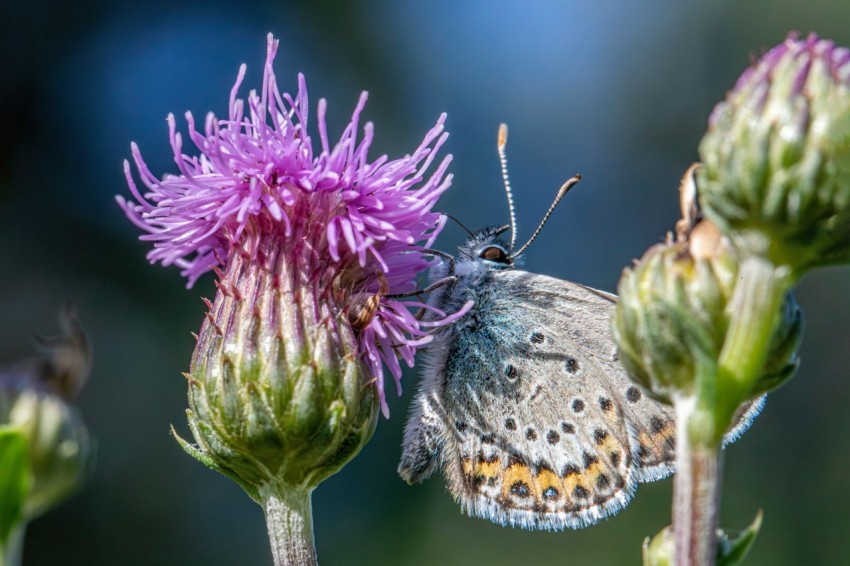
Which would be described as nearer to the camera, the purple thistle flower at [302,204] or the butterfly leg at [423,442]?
the purple thistle flower at [302,204]

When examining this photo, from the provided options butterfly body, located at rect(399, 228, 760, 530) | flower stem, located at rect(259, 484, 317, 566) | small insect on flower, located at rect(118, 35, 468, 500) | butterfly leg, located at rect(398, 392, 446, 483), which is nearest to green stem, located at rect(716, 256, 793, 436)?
small insect on flower, located at rect(118, 35, 468, 500)

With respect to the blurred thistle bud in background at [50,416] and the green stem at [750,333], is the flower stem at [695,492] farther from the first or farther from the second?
the blurred thistle bud in background at [50,416]

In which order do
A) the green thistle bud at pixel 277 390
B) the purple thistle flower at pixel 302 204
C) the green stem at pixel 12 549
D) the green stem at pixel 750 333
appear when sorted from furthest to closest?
1. the purple thistle flower at pixel 302 204
2. the green thistle bud at pixel 277 390
3. the green stem at pixel 12 549
4. the green stem at pixel 750 333

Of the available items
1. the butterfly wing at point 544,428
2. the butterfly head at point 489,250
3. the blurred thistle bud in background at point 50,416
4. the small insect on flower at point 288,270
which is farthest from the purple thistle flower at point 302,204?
the butterfly head at point 489,250

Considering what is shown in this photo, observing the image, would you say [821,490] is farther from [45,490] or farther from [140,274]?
[45,490]

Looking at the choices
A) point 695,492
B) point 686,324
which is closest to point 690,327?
point 686,324

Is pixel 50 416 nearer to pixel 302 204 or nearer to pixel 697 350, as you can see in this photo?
pixel 302 204
